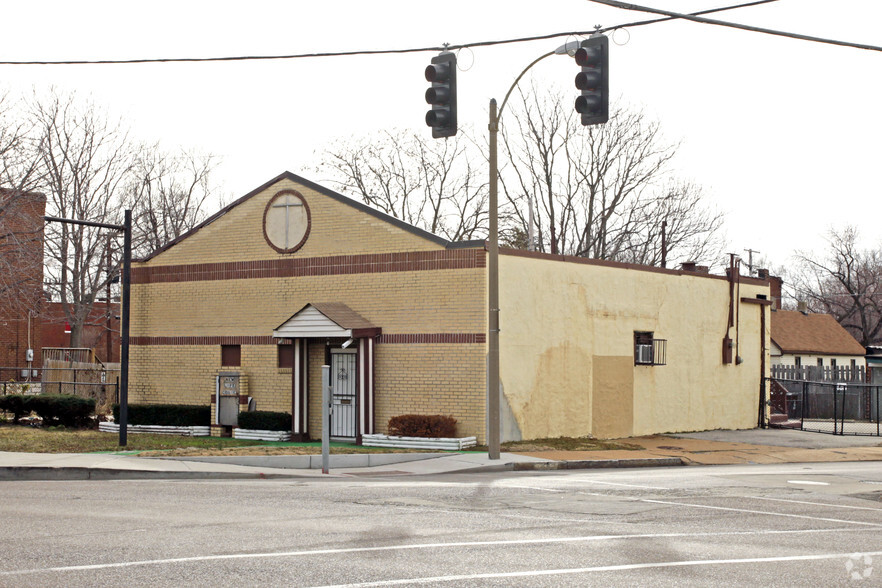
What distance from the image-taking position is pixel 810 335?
185ft

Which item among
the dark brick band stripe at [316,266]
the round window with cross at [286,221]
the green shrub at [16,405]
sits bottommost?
the green shrub at [16,405]

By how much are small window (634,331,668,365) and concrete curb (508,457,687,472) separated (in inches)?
213

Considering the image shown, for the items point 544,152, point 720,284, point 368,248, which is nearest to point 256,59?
point 368,248

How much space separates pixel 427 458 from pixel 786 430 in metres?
14.4

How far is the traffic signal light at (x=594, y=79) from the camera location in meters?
13.0

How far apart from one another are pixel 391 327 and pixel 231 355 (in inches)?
193

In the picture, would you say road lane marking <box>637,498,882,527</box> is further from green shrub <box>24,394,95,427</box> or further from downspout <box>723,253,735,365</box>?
green shrub <box>24,394,95,427</box>

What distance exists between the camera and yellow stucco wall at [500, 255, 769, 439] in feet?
74.7

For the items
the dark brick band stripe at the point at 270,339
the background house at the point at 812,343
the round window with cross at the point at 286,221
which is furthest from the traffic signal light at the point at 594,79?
the background house at the point at 812,343

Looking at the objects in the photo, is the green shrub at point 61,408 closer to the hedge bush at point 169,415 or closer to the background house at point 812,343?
the hedge bush at point 169,415

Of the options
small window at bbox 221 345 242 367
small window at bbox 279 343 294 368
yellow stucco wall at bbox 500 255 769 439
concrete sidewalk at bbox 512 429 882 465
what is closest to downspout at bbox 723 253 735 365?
yellow stucco wall at bbox 500 255 769 439

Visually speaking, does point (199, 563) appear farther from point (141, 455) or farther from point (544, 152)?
point (544, 152)

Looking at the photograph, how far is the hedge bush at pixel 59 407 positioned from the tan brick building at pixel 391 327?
1.40m

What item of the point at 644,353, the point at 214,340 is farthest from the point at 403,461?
the point at 644,353
